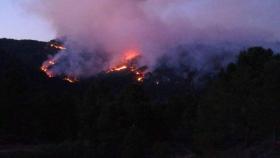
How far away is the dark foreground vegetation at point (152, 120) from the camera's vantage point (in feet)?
110

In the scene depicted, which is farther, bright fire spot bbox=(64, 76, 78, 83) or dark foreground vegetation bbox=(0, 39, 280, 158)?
bright fire spot bbox=(64, 76, 78, 83)

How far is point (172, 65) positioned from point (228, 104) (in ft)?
281

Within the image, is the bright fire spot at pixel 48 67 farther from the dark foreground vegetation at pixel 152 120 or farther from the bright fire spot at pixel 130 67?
the dark foreground vegetation at pixel 152 120

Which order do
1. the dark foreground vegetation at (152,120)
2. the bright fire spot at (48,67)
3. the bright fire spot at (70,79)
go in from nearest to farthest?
the dark foreground vegetation at (152,120) → the bright fire spot at (70,79) → the bright fire spot at (48,67)

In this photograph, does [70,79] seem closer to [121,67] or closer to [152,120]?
[121,67]

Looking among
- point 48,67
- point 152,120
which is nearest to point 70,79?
point 48,67

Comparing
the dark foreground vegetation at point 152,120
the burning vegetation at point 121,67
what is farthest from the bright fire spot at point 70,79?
the dark foreground vegetation at point 152,120

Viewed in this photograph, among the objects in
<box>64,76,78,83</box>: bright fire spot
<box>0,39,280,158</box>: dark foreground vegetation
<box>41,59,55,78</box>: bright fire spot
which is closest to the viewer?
<box>0,39,280,158</box>: dark foreground vegetation

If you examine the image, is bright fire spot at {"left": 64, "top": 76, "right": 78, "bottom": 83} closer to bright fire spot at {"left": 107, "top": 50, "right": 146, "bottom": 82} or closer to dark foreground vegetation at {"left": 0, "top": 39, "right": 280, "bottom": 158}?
bright fire spot at {"left": 107, "top": 50, "right": 146, "bottom": 82}

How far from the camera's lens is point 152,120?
46.2m

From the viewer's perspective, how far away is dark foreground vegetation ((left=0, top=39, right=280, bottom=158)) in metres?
33.5

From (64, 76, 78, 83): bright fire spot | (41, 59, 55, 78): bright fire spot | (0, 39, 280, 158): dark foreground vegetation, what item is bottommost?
(0, 39, 280, 158): dark foreground vegetation

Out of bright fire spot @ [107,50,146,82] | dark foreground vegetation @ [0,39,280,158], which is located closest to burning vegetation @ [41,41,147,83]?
bright fire spot @ [107,50,146,82]

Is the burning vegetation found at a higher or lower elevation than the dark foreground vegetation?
higher
